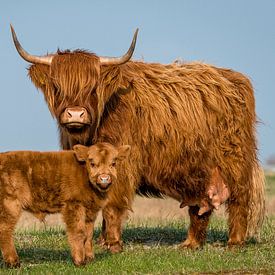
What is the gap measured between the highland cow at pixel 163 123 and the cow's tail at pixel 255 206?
0.04 ft

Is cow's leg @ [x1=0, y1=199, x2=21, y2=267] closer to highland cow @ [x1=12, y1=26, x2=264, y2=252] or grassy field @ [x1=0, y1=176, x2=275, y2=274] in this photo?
grassy field @ [x1=0, y1=176, x2=275, y2=274]

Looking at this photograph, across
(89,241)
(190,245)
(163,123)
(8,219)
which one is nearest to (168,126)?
(163,123)

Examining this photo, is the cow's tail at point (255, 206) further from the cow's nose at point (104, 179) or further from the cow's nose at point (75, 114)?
the cow's nose at point (104, 179)

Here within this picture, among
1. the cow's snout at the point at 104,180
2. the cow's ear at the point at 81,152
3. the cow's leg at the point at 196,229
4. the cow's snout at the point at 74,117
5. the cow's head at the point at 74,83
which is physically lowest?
the cow's leg at the point at 196,229

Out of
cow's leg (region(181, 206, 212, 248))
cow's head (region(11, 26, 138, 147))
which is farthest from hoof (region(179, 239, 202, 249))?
cow's head (region(11, 26, 138, 147))

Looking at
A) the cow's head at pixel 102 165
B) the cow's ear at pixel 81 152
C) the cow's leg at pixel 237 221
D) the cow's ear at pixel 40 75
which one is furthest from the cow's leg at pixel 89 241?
the cow's leg at pixel 237 221

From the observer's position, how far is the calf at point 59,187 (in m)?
7.14

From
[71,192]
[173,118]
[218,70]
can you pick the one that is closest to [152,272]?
[71,192]

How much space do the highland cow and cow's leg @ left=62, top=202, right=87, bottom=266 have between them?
1.16 metres

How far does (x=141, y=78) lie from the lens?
923 cm

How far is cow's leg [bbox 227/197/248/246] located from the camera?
9555mm

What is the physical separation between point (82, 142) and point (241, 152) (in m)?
2.01

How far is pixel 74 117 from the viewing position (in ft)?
26.8

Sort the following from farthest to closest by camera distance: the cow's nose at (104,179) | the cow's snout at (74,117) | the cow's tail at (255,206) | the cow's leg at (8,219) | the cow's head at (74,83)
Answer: the cow's tail at (255,206) < the cow's head at (74,83) < the cow's snout at (74,117) < the cow's leg at (8,219) < the cow's nose at (104,179)
